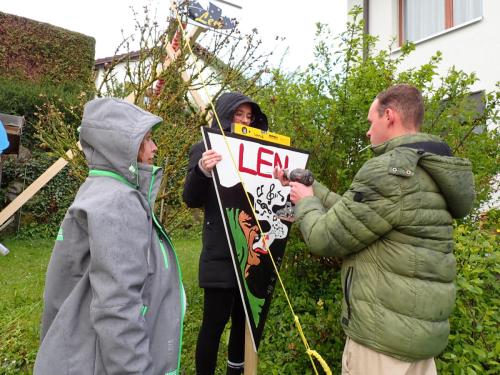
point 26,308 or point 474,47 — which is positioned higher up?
point 474,47

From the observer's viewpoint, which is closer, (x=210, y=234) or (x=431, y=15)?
(x=210, y=234)

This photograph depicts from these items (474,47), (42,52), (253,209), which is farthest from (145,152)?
(42,52)

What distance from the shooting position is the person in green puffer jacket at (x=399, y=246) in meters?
1.52

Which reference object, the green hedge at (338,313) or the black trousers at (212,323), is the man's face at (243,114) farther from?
the black trousers at (212,323)

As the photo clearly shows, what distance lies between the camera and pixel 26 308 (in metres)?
4.08

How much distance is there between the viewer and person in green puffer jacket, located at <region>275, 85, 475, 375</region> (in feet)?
4.98

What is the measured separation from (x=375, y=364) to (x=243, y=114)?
151 centimetres

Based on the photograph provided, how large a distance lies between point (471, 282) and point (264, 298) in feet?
3.82

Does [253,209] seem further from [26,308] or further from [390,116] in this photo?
[26,308]

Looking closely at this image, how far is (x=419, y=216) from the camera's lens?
1.52 m

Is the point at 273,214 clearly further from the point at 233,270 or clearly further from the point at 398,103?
the point at 398,103

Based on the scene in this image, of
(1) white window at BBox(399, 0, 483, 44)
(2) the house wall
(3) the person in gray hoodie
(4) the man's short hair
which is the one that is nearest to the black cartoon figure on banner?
(3) the person in gray hoodie

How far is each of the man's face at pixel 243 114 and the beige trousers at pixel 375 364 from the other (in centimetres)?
134

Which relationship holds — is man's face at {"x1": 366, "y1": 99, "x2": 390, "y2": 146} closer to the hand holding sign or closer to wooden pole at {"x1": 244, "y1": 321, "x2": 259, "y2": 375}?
the hand holding sign
